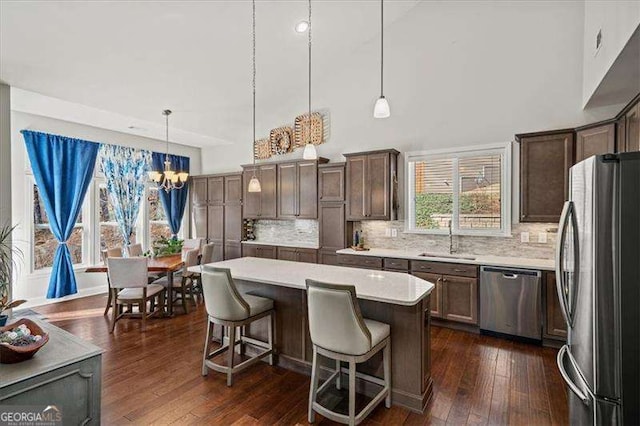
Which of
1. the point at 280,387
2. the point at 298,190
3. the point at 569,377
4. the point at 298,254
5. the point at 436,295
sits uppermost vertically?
the point at 298,190

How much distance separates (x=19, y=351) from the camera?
1687 millimetres

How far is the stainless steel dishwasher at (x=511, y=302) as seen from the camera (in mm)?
3598

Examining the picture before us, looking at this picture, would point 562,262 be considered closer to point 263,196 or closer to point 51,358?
point 51,358

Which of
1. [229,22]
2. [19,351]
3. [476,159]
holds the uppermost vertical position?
[229,22]

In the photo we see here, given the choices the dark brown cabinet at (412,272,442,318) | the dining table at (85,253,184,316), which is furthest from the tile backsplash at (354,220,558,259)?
the dining table at (85,253,184,316)

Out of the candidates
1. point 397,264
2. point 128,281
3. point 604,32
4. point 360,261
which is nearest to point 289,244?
point 360,261

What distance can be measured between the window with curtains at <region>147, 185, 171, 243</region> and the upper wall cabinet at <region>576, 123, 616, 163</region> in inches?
276

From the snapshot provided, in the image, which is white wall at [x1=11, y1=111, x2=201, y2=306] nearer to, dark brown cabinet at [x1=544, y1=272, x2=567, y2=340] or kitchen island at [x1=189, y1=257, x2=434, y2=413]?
kitchen island at [x1=189, y1=257, x2=434, y2=413]

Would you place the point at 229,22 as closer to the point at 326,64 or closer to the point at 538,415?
the point at 326,64

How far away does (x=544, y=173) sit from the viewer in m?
3.81

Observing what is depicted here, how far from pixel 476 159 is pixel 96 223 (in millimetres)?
6385

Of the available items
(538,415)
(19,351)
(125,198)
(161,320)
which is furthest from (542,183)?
(125,198)

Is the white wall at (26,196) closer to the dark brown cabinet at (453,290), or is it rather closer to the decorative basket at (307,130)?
the decorative basket at (307,130)

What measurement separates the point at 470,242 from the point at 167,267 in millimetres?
4160
